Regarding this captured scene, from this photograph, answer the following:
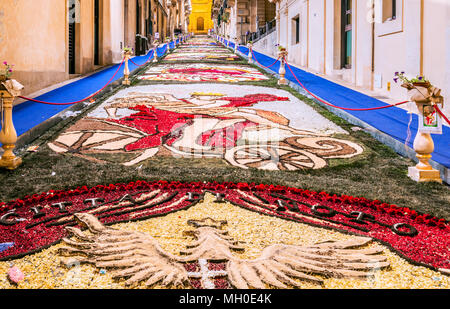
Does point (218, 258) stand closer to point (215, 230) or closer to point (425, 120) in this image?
point (215, 230)

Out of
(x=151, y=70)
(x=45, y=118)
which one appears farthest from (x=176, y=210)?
(x=151, y=70)

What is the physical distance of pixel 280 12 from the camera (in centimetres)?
1909

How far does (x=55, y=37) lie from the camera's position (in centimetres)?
882

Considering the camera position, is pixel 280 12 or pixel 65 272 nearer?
pixel 65 272

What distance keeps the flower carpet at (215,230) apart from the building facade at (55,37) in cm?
343

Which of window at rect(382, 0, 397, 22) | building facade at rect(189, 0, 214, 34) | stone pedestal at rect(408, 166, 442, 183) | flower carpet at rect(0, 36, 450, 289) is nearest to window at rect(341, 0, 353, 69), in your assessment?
window at rect(382, 0, 397, 22)

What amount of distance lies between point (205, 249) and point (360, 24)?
8.59m

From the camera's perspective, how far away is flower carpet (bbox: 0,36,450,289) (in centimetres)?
164

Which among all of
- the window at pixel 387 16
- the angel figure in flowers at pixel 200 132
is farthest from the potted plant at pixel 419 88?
the window at pixel 387 16

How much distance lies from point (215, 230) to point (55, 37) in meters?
8.33

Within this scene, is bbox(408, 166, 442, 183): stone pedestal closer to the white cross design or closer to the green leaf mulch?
the green leaf mulch

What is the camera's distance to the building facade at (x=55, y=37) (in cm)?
669

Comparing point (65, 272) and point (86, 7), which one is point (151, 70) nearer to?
point (86, 7)

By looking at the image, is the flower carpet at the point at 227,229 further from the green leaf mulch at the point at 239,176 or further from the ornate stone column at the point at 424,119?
the ornate stone column at the point at 424,119
